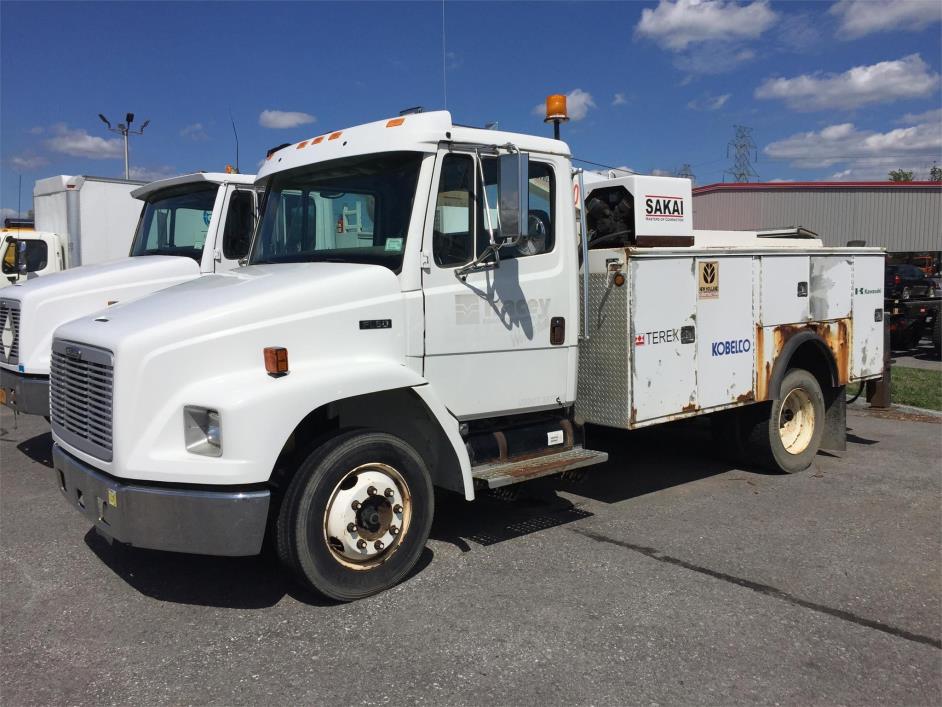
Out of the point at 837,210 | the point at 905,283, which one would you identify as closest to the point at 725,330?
the point at 905,283

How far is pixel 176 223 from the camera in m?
8.38

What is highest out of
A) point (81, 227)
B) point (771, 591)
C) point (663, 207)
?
point (81, 227)

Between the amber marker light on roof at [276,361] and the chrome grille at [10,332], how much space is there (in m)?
4.23

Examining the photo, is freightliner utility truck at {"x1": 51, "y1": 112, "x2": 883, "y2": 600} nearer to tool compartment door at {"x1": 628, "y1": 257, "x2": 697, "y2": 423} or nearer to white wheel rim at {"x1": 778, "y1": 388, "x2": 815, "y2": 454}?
tool compartment door at {"x1": 628, "y1": 257, "x2": 697, "y2": 423}

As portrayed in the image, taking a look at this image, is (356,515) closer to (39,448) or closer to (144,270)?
(144,270)

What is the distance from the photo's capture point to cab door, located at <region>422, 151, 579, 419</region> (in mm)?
4781

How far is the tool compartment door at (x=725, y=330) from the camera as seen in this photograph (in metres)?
6.11

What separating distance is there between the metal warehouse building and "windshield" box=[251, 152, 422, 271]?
3132cm

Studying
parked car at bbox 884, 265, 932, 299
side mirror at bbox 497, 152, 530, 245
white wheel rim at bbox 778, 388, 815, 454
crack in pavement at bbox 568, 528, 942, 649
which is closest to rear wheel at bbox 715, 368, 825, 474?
white wheel rim at bbox 778, 388, 815, 454

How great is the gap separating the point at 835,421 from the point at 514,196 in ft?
16.4

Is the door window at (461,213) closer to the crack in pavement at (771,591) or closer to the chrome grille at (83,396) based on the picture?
the chrome grille at (83,396)

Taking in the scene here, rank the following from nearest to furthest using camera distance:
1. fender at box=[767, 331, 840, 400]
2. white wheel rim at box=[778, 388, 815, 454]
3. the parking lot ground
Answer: the parking lot ground, fender at box=[767, 331, 840, 400], white wheel rim at box=[778, 388, 815, 454]

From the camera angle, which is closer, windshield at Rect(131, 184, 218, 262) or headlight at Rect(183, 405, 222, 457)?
headlight at Rect(183, 405, 222, 457)

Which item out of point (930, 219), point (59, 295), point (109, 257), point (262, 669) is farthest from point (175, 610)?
point (930, 219)
